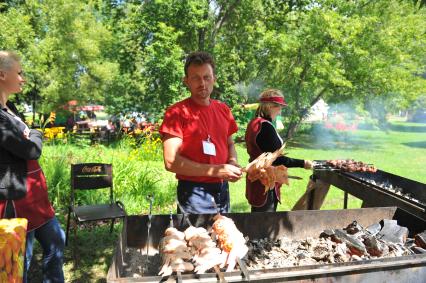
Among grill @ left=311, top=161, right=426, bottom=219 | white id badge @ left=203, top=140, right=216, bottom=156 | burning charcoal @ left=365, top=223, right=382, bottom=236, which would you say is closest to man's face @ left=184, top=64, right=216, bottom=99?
white id badge @ left=203, top=140, right=216, bottom=156

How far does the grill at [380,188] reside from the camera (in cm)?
362

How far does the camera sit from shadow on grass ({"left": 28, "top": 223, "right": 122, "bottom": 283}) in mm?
3851

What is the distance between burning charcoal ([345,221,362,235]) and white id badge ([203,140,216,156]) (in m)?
1.49

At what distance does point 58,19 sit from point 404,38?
15.8 m

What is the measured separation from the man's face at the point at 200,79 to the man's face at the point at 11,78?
1272mm

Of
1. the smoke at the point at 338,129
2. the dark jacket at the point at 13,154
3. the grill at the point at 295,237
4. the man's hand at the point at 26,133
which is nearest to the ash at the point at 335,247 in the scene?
the grill at the point at 295,237

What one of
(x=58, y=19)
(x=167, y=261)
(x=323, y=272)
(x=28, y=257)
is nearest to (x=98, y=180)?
(x=28, y=257)

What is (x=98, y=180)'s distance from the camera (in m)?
4.89

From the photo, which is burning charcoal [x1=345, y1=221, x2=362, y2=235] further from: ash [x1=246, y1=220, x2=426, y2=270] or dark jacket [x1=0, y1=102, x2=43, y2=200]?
dark jacket [x1=0, y1=102, x2=43, y2=200]

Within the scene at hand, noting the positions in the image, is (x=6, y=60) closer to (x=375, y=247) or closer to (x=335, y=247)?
(x=335, y=247)

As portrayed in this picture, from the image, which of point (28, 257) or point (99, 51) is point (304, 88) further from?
point (28, 257)

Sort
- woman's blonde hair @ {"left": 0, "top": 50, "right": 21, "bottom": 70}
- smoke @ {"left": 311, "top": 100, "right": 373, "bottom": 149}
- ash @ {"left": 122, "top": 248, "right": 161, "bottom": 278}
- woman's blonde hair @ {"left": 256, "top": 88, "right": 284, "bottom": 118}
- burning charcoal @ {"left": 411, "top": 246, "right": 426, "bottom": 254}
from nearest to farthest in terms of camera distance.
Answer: woman's blonde hair @ {"left": 0, "top": 50, "right": 21, "bottom": 70}
ash @ {"left": 122, "top": 248, "right": 161, "bottom": 278}
burning charcoal @ {"left": 411, "top": 246, "right": 426, "bottom": 254}
woman's blonde hair @ {"left": 256, "top": 88, "right": 284, "bottom": 118}
smoke @ {"left": 311, "top": 100, "right": 373, "bottom": 149}

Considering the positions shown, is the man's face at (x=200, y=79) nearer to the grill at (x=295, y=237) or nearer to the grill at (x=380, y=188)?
the grill at (x=295, y=237)

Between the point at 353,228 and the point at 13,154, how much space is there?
113 inches
